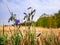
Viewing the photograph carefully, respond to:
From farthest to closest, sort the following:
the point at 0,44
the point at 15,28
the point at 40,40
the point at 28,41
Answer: the point at 0,44 < the point at 15,28 < the point at 28,41 < the point at 40,40

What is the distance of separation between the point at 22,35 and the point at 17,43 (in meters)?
0.15

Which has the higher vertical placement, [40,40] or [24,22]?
[24,22]

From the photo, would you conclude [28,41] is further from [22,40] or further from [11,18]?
[11,18]

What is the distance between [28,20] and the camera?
11.2ft

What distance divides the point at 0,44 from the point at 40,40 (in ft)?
3.70

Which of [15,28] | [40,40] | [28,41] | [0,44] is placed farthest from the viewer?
[0,44]

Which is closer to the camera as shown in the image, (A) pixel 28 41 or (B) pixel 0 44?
(A) pixel 28 41

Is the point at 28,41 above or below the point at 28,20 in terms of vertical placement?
below

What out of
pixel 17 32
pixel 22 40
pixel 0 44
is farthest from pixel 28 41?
pixel 0 44

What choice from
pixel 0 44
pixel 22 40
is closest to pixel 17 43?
pixel 22 40

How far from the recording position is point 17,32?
3.53 metres

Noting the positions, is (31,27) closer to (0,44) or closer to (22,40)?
(22,40)

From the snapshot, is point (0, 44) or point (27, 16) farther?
point (0, 44)

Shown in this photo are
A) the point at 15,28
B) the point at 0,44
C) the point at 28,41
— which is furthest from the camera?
the point at 0,44
